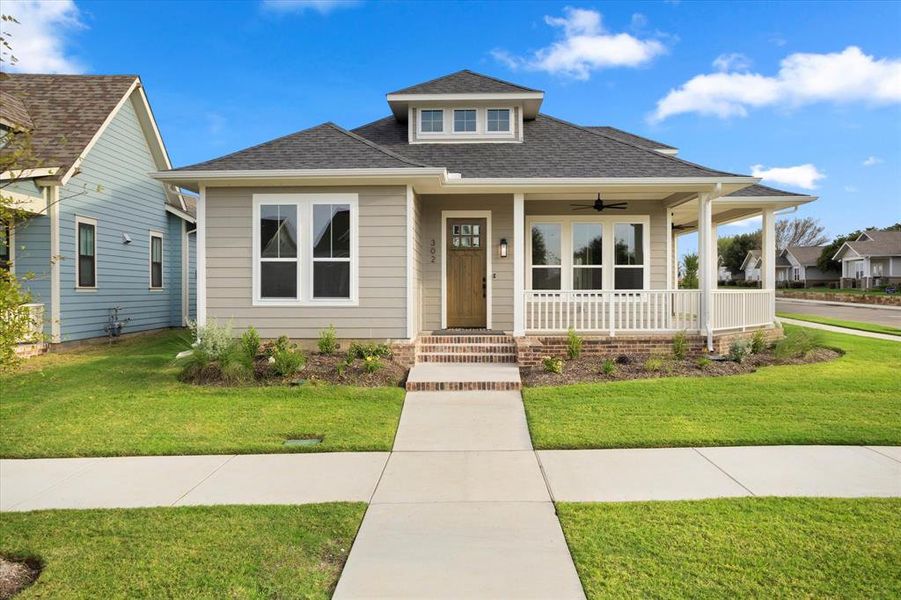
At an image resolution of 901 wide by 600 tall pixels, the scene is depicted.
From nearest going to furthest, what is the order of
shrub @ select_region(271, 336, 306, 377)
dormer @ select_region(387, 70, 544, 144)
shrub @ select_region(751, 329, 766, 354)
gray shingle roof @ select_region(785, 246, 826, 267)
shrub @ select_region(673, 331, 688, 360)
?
shrub @ select_region(271, 336, 306, 377) → shrub @ select_region(673, 331, 688, 360) → shrub @ select_region(751, 329, 766, 354) → dormer @ select_region(387, 70, 544, 144) → gray shingle roof @ select_region(785, 246, 826, 267)

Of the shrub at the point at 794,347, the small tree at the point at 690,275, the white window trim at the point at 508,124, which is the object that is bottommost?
the shrub at the point at 794,347

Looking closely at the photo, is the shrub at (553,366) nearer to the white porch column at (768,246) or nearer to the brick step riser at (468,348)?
the brick step riser at (468,348)

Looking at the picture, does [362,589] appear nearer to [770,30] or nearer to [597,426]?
[597,426]

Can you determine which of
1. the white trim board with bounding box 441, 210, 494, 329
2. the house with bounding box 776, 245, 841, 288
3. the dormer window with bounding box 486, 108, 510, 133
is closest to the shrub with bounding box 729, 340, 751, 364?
the white trim board with bounding box 441, 210, 494, 329

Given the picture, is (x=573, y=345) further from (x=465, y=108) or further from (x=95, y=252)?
(x=95, y=252)

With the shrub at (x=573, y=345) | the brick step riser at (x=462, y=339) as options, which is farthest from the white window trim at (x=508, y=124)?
the shrub at (x=573, y=345)

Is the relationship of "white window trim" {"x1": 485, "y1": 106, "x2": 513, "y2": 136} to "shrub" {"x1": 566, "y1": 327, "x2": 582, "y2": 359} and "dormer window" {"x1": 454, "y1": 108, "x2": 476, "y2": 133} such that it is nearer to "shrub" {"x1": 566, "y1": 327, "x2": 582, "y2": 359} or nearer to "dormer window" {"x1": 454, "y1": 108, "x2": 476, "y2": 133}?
"dormer window" {"x1": 454, "y1": 108, "x2": 476, "y2": 133}

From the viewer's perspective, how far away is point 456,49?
1670 cm

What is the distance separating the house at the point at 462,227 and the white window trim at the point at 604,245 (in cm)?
3

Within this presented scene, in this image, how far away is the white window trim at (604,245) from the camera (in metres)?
11.9

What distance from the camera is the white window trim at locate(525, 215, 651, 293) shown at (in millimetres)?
11891

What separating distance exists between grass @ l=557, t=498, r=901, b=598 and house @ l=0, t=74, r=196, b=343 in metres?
11.2

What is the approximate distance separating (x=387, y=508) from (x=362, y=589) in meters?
1.14

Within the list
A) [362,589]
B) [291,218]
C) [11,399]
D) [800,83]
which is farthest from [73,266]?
[800,83]
